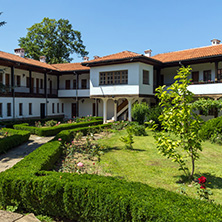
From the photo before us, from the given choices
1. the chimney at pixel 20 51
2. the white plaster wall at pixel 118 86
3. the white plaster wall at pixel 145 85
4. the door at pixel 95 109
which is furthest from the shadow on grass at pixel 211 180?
the chimney at pixel 20 51

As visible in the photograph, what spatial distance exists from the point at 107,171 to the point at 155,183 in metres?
1.77

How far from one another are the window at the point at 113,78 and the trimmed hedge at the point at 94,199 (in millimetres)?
14844

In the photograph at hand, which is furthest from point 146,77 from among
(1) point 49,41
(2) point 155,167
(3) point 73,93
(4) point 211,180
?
(1) point 49,41

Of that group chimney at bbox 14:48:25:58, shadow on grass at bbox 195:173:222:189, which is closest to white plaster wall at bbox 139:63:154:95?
shadow on grass at bbox 195:173:222:189

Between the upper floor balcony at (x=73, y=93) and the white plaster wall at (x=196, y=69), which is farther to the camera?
the upper floor balcony at (x=73, y=93)

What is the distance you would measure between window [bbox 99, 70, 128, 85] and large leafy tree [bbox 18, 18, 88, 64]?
808 inches

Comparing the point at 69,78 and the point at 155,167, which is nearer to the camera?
the point at 155,167

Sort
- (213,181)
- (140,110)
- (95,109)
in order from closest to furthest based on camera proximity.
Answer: (213,181), (140,110), (95,109)

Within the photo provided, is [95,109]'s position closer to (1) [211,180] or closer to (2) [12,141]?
(2) [12,141]

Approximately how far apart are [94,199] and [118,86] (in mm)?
16105

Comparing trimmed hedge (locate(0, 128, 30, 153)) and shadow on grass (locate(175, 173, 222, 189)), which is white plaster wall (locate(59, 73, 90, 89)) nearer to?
trimmed hedge (locate(0, 128, 30, 153))

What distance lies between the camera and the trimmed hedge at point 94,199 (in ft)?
12.5

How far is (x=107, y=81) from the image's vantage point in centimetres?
2100

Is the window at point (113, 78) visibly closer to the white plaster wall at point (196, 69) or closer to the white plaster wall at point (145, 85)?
the white plaster wall at point (145, 85)
